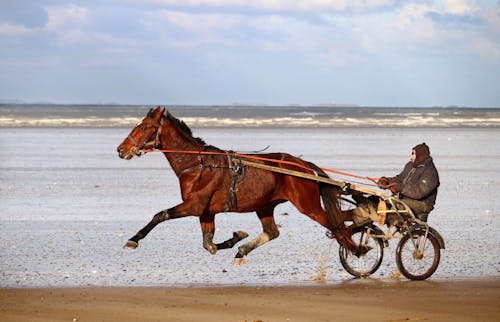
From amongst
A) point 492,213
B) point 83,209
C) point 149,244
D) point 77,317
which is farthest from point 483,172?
point 77,317

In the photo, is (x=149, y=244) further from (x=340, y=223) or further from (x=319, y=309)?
(x=319, y=309)

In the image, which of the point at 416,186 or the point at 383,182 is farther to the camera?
the point at 383,182

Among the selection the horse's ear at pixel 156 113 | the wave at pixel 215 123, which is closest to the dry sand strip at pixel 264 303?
the horse's ear at pixel 156 113

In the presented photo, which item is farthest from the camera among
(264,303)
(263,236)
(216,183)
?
(263,236)

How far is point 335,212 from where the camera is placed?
37.2 feet

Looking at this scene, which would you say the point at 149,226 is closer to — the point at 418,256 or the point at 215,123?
the point at 418,256

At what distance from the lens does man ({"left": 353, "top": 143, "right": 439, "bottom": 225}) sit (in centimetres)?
1092

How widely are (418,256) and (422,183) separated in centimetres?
83

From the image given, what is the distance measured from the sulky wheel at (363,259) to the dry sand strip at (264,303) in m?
0.51

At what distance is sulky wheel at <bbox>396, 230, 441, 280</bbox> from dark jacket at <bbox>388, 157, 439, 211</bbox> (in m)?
0.38

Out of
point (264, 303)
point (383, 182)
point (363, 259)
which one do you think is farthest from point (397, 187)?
point (264, 303)

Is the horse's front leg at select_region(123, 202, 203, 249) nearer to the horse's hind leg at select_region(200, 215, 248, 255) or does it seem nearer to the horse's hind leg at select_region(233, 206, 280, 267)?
the horse's hind leg at select_region(200, 215, 248, 255)

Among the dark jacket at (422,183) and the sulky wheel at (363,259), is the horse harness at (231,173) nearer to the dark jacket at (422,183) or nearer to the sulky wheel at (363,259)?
the sulky wheel at (363,259)

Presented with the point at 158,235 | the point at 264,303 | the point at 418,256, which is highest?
the point at 418,256
